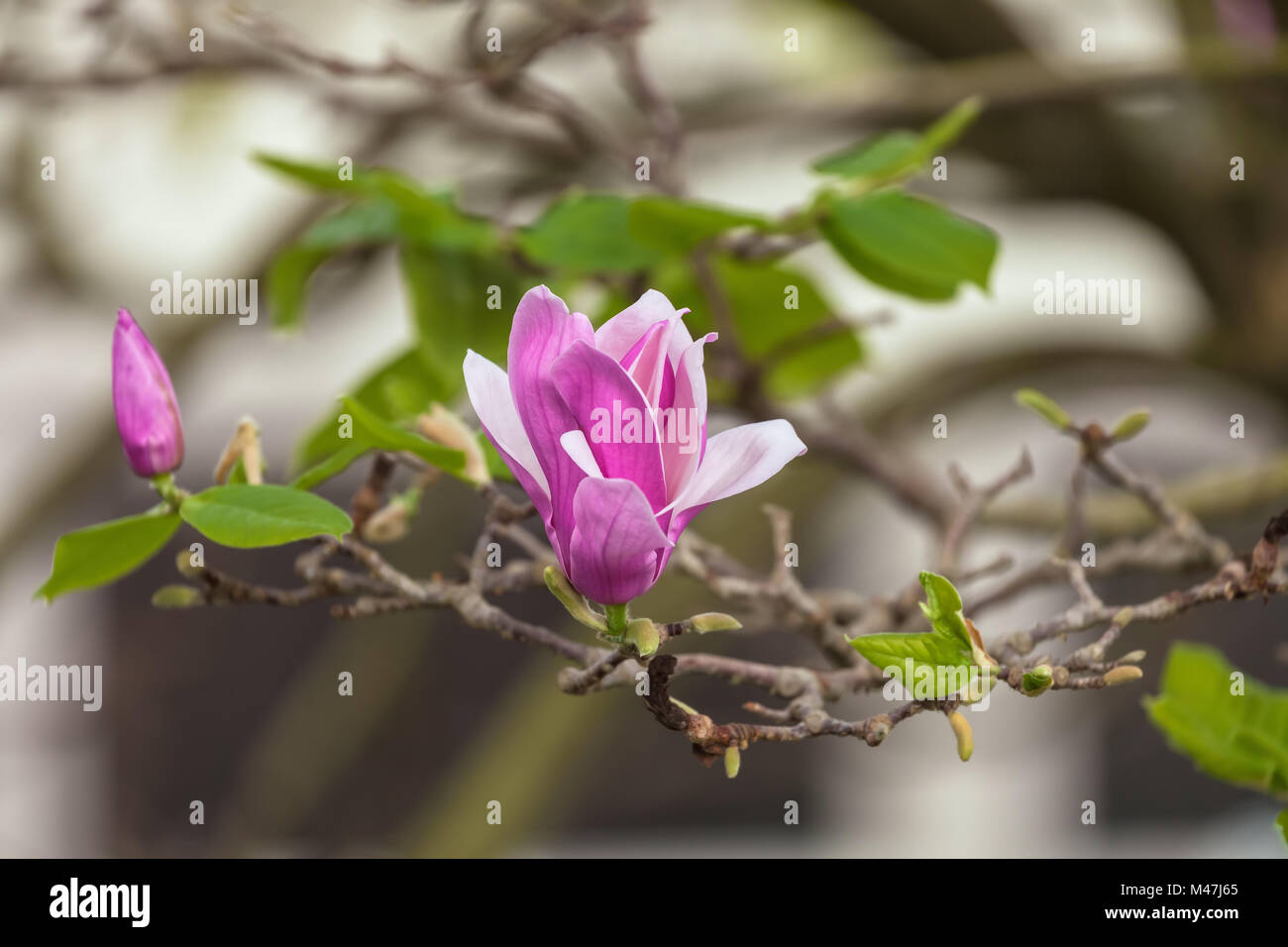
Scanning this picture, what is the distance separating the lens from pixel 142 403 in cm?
34

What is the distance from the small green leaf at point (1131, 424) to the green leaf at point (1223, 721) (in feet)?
0.29

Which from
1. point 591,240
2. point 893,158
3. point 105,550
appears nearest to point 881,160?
point 893,158

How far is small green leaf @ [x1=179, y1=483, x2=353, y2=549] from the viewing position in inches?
11.6

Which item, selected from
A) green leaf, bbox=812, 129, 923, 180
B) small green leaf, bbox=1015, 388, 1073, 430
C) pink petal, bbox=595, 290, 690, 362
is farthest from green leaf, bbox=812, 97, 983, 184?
pink petal, bbox=595, 290, 690, 362

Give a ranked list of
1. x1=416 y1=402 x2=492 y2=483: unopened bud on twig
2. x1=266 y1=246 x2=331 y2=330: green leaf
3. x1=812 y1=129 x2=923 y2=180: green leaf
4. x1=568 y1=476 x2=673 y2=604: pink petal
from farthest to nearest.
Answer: x1=266 y1=246 x2=331 y2=330: green leaf < x1=812 y1=129 x2=923 y2=180: green leaf < x1=416 y1=402 x2=492 y2=483: unopened bud on twig < x1=568 y1=476 x2=673 y2=604: pink petal

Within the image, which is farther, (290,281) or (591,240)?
(290,281)

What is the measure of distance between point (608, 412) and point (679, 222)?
0.22 m

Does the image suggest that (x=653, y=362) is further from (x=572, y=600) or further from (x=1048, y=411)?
(x=1048, y=411)

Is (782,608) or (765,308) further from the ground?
(765,308)

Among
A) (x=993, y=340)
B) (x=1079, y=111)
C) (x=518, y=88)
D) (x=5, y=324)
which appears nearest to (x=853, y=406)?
(x=993, y=340)

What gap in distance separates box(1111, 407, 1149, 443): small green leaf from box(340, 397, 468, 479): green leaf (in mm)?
249

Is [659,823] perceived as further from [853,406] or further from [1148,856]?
[1148,856]

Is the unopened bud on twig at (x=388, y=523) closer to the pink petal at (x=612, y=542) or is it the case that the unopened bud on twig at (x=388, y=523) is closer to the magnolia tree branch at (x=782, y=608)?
the magnolia tree branch at (x=782, y=608)

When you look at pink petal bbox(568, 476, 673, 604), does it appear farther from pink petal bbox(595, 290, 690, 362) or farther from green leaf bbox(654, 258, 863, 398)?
green leaf bbox(654, 258, 863, 398)
